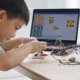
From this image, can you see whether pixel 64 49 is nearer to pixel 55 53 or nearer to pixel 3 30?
pixel 55 53

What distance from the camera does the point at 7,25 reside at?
0.88 metres

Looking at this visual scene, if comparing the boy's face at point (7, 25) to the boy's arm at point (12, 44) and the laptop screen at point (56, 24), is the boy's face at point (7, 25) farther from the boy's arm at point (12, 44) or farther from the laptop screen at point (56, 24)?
the laptop screen at point (56, 24)

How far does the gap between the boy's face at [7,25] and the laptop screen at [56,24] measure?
2.11 ft

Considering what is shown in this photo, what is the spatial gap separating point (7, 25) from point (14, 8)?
74mm

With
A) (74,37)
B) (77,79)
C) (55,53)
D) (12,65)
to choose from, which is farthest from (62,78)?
(74,37)

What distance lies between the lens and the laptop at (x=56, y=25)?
1516mm

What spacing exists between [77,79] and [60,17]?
32.8 inches

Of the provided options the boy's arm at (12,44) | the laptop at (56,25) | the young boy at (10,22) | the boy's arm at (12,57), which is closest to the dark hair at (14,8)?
the young boy at (10,22)

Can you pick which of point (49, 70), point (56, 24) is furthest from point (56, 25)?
point (49, 70)

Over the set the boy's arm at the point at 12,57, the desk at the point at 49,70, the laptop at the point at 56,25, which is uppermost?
the laptop at the point at 56,25

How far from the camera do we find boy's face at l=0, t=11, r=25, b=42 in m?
0.86

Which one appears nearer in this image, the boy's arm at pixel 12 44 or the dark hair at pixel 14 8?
the dark hair at pixel 14 8

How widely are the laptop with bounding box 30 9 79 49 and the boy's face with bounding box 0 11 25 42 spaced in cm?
64

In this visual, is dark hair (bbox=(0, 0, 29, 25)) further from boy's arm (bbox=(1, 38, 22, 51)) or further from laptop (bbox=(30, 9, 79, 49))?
laptop (bbox=(30, 9, 79, 49))
